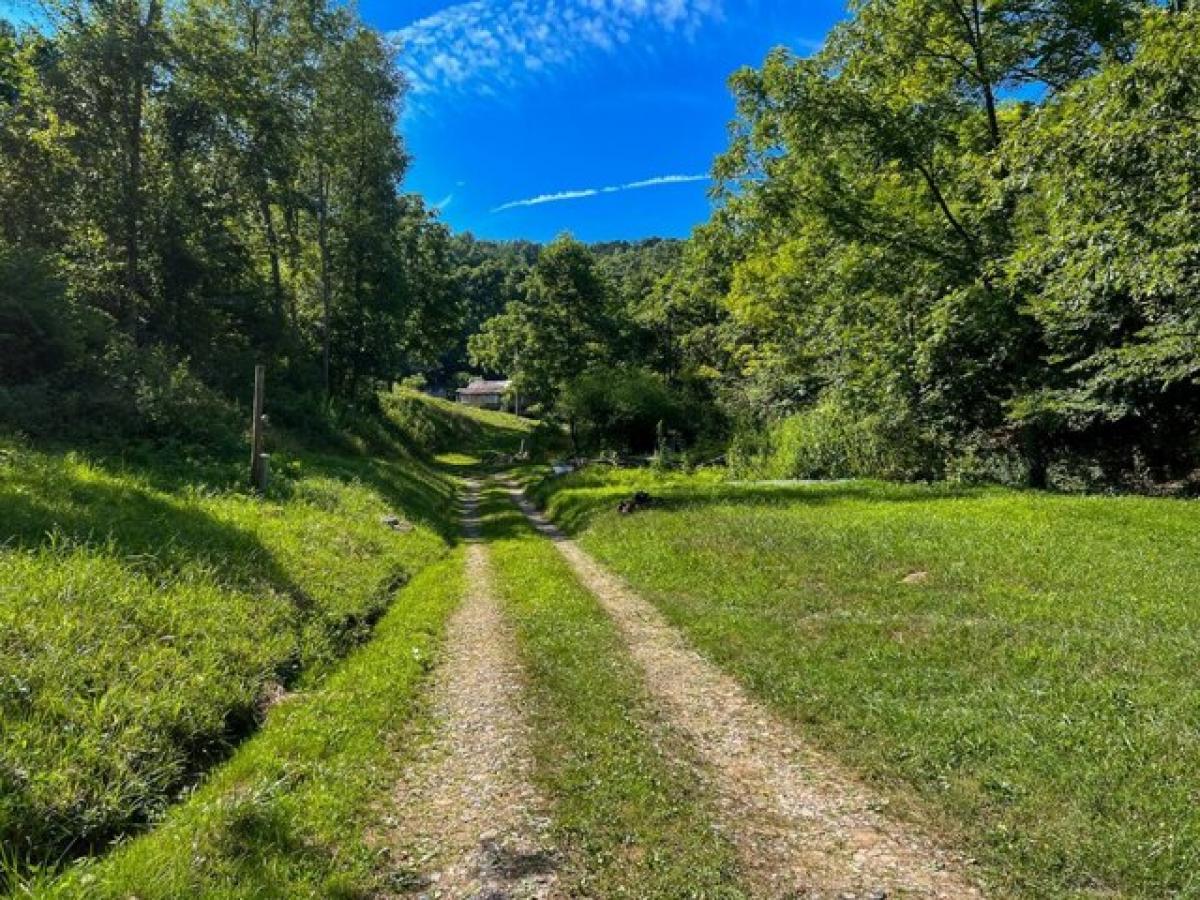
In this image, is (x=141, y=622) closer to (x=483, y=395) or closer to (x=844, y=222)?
(x=844, y=222)

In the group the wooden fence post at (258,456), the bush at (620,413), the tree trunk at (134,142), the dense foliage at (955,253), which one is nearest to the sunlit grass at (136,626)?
the wooden fence post at (258,456)

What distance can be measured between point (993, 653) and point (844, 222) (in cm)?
1655

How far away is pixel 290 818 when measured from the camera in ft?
15.7

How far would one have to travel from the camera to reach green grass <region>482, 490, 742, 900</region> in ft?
14.0

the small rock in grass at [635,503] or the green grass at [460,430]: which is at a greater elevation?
the green grass at [460,430]

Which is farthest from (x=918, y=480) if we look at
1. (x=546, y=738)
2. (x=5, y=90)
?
(x=5, y=90)

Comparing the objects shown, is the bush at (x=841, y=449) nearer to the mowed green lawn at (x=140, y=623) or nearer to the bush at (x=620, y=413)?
the bush at (x=620, y=413)

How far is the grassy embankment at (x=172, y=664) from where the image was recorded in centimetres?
457

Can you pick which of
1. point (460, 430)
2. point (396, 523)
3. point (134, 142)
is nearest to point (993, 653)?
point (396, 523)

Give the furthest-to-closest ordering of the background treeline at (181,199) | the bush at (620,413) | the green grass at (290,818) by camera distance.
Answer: the bush at (620,413) → the background treeline at (181,199) → the green grass at (290,818)

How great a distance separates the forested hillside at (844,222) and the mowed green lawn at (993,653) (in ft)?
16.8

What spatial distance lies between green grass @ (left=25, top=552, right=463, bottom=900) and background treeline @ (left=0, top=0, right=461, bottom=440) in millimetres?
11215

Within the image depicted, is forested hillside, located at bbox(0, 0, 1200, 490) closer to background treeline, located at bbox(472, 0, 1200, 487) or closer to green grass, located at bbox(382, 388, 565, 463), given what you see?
background treeline, located at bbox(472, 0, 1200, 487)

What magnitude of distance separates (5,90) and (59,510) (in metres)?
17.9
